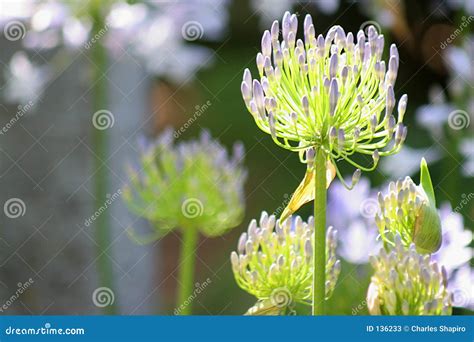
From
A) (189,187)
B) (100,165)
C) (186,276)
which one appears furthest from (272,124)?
(100,165)

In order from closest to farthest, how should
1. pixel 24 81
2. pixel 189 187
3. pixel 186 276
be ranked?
pixel 186 276
pixel 189 187
pixel 24 81

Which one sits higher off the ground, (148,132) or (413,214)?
(413,214)

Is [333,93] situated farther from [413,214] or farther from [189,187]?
[189,187]

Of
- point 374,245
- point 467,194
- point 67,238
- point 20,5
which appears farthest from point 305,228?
point 67,238

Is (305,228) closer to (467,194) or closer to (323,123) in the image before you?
(323,123)

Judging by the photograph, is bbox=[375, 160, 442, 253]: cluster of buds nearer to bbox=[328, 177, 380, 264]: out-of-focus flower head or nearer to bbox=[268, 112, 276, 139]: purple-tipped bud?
bbox=[268, 112, 276, 139]: purple-tipped bud

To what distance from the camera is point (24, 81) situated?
1.63m

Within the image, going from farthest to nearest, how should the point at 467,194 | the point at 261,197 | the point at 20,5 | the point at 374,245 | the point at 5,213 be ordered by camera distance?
the point at 261,197 < the point at 5,213 < the point at 20,5 < the point at 467,194 < the point at 374,245

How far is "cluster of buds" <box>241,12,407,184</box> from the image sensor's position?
28.2 inches

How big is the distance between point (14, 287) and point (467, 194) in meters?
0.93

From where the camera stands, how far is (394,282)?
0.78 metres

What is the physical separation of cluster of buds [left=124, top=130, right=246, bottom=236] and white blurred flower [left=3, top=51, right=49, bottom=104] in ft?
1.68

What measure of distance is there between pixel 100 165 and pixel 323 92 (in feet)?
2.21

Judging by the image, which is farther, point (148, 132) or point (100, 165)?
point (148, 132)
